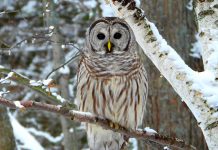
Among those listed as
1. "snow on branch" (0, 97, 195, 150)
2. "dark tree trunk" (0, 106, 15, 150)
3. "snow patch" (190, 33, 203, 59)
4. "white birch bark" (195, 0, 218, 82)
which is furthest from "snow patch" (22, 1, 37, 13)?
"white birch bark" (195, 0, 218, 82)

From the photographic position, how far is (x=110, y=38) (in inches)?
178

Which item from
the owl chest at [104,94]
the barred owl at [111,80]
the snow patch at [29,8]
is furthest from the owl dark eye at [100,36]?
the snow patch at [29,8]

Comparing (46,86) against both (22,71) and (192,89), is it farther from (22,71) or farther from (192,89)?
(22,71)

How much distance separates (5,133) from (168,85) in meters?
1.70

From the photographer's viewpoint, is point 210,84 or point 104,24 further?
point 104,24

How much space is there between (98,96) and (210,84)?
157 centimetres

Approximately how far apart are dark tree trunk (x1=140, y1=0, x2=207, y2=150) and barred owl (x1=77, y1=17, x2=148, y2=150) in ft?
2.45

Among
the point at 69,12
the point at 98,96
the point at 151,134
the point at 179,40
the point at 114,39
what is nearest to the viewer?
the point at 151,134

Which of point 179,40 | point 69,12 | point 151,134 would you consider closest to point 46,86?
point 151,134

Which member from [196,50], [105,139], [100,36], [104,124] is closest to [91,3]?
[196,50]

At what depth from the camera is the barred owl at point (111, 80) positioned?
423 centimetres

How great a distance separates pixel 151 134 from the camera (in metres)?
3.42

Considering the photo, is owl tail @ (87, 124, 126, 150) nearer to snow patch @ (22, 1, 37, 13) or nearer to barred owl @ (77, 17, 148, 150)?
barred owl @ (77, 17, 148, 150)

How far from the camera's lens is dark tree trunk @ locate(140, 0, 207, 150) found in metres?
5.18
